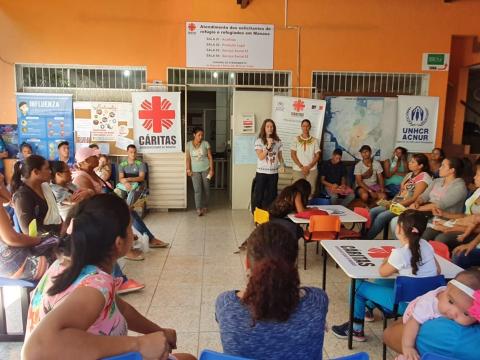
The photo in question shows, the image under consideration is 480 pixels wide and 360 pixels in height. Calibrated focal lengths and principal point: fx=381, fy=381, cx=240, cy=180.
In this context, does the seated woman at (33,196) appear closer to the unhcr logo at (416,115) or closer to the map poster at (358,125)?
the map poster at (358,125)

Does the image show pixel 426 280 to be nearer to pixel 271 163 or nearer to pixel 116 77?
pixel 271 163

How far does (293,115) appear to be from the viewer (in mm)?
6496

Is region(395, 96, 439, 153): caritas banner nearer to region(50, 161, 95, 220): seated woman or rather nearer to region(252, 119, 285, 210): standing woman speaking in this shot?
region(252, 119, 285, 210): standing woman speaking

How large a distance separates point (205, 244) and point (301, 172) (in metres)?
2.22

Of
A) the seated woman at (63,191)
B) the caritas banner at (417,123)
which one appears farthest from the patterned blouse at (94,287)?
the caritas banner at (417,123)

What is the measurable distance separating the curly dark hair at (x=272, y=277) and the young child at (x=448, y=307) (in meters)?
0.71

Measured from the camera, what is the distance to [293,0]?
6363 millimetres

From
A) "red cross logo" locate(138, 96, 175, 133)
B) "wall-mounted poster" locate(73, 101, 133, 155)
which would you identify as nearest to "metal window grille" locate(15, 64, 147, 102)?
"wall-mounted poster" locate(73, 101, 133, 155)

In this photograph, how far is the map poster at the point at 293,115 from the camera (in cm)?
642

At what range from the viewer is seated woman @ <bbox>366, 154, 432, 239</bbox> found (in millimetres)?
4534

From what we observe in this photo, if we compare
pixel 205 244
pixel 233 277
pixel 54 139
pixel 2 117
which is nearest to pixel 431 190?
pixel 233 277

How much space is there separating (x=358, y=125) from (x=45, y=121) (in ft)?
17.1

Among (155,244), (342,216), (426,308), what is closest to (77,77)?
(155,244)

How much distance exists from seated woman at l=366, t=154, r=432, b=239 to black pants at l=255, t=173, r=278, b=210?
1456 mm
